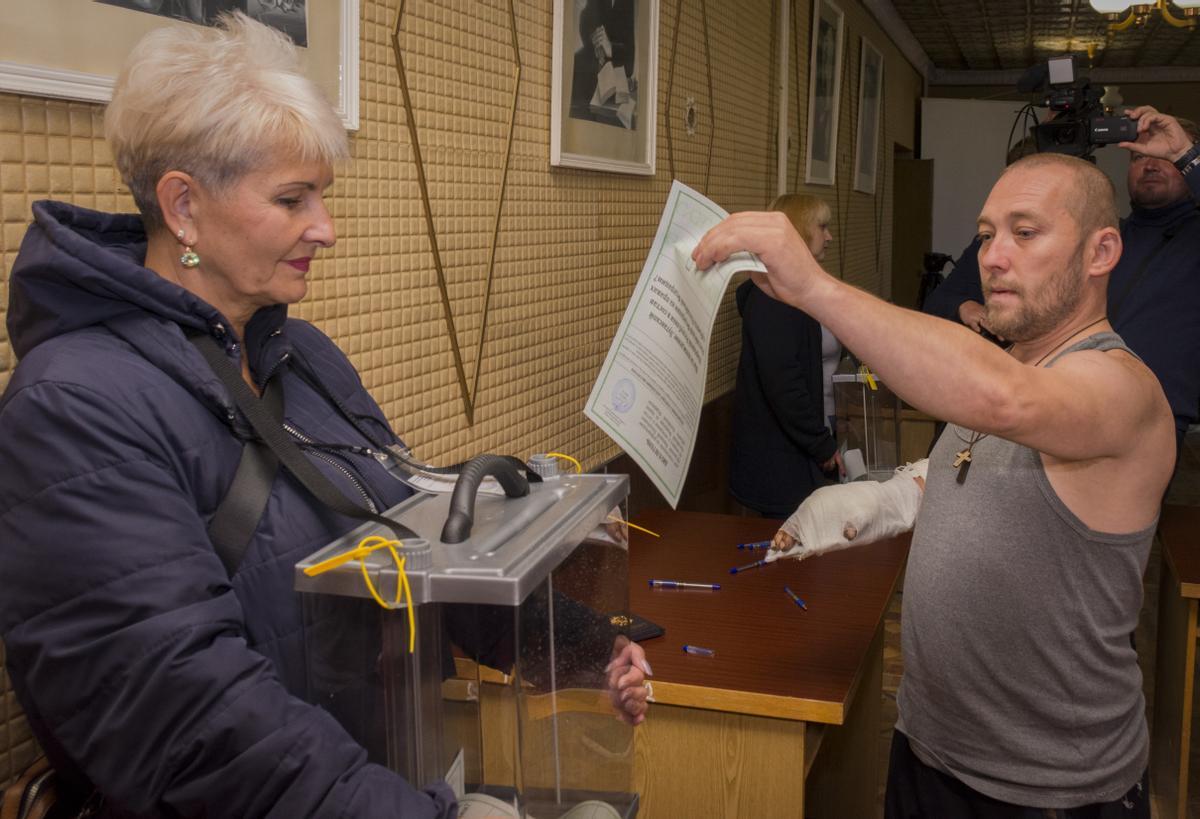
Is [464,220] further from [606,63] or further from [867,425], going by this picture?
[867,425]

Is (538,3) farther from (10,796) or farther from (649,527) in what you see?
Answer: (10,796)

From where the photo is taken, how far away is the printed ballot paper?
4.30 feet

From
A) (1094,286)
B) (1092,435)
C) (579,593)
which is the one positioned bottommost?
(579,593)

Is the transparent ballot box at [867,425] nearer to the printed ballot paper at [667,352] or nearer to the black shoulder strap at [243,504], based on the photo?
the printed ballot paper at [667,352]

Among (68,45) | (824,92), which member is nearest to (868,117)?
(824,92)

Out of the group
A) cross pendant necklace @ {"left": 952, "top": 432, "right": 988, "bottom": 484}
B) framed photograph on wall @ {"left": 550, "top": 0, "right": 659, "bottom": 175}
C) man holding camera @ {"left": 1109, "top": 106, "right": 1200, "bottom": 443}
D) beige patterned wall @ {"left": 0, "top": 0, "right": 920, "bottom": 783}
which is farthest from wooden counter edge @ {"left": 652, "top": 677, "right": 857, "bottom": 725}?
man holding camera @ {"left": 1109, "top": 106, "right": 1200, "bottom": 443}

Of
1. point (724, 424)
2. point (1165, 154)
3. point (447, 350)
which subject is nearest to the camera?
point (447, 350)

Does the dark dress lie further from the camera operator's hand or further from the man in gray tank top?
the man in gray tank top

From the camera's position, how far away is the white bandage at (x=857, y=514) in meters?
2.30

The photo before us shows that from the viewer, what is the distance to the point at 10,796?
3.51 ft

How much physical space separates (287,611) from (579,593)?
0.30m

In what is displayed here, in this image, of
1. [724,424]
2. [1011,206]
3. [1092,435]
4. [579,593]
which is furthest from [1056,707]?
[724,424]

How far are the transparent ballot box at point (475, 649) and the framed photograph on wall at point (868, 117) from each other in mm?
6339

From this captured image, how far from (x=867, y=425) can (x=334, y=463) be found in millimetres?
2636
